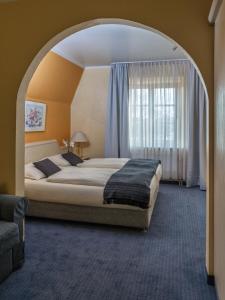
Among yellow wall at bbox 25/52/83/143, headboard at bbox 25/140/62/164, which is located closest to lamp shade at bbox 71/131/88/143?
yellow wall at bbox 25/52/83/143

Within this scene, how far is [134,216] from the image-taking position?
341 centimetres

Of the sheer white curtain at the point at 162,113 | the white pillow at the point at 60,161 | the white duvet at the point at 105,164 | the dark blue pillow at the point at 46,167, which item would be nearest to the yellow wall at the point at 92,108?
the sheer white curtain at the point at 162,113

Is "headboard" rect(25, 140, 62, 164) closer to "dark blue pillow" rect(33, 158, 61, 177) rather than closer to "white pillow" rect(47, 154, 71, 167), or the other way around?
"white pillow" rect(47, 154, 71, 167)

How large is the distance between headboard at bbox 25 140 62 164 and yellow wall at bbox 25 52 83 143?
0.34ft

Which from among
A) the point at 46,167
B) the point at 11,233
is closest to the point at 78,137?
the point at 46,167

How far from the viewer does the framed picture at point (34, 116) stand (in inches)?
190

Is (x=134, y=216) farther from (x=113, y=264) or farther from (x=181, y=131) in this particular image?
(x=181, y=131)

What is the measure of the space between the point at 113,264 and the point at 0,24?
8.36ft

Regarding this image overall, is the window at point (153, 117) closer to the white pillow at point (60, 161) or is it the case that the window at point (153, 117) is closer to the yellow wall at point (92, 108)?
the yellow wall at point (92, 108)

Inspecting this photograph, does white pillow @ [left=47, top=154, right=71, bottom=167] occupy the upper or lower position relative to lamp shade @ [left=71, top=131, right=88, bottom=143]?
lower

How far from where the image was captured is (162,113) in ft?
19.9

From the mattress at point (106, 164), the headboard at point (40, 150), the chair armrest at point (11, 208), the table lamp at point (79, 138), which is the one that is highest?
the table lamp at point (79, 138)

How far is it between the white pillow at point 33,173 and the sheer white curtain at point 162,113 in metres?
2.66

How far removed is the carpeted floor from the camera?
2170 mm
